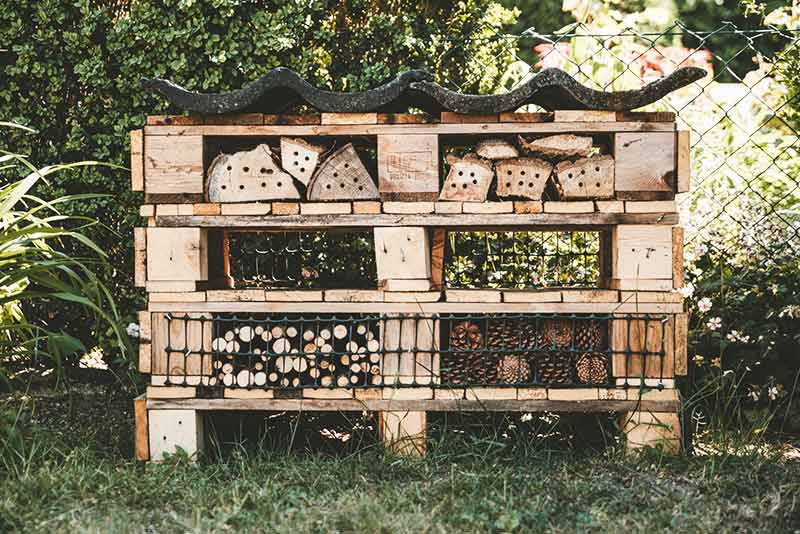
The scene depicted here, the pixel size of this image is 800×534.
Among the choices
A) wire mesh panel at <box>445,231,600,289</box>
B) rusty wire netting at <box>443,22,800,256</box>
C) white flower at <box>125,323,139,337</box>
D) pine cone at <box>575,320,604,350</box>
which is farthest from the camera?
wire mesh panel at <box>445,231,600,289</box>

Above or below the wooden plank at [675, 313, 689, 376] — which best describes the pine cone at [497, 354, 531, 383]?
below

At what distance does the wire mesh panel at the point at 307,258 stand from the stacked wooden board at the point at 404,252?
0.81 meters

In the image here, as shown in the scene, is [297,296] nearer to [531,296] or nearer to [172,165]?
[172,165]

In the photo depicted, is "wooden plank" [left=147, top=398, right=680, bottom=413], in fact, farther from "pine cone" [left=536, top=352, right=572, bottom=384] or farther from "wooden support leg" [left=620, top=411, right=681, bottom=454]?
"pine cone" [left=536, top=352, right=572, bottom=384]

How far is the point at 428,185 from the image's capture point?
2936mm

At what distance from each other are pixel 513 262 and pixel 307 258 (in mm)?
994

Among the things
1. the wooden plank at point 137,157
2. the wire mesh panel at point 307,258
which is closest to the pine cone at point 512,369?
the wire mesh panel at point 307,258

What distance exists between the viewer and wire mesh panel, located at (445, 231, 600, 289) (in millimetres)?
3904

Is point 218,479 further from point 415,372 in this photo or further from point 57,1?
point 57,1

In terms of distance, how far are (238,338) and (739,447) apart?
1.91 meters

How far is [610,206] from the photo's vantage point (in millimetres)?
2928

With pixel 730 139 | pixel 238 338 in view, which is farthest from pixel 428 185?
pixel 730 139

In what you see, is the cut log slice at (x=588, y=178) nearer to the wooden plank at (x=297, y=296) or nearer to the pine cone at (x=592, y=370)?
the pine cone at (x=592, y=370)

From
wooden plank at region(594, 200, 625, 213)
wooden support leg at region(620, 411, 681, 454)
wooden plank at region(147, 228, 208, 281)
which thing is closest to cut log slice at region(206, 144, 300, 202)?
wooden plank at region(147, 228, 208, 281)
